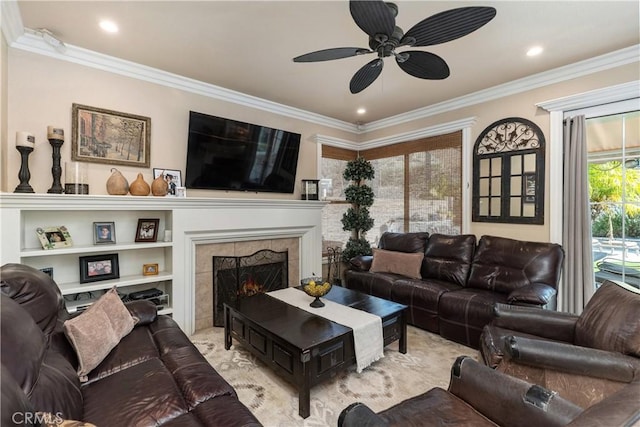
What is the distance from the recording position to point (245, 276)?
3705 millimetres

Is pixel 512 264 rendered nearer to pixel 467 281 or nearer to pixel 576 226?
pixel 467 281

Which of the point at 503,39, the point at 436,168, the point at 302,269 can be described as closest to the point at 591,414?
the point at 503,39

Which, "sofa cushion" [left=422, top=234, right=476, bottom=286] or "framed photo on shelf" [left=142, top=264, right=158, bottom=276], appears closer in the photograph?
"framed photo on shelf" [left=142, top=264, right=158, bottom=276]

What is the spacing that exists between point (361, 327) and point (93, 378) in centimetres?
167

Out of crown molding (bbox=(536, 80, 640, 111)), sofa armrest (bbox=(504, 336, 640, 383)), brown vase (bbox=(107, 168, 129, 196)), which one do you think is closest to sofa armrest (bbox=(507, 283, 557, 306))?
sofa armrest (bbox=(504, 336, 640, 383))

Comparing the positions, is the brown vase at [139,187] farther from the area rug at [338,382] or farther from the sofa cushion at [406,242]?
the sofa cushion at [406,242]

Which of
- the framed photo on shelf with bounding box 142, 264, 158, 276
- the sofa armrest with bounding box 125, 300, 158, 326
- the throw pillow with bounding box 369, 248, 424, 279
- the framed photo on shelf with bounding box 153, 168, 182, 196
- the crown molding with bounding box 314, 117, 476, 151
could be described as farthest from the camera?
the crown molding with bounding box 314, 117, 476, 151

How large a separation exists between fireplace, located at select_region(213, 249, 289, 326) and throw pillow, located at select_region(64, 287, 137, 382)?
1380mm

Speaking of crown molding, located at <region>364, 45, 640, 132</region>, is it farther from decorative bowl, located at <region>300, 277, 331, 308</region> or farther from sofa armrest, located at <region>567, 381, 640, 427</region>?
sofa armrest, located at <region>567, 381, 640, 427</region>

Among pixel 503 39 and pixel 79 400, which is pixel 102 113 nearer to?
pixel 79 400

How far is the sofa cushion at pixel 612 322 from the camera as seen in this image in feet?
5.18

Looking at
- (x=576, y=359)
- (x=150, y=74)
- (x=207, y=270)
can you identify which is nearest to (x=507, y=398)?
(x=576, y=359)

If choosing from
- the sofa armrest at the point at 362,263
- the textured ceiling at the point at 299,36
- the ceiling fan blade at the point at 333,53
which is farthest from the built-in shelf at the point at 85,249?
the sofa armrest at the point at 362,263

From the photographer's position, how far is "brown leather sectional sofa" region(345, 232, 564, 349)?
283 centimetres
